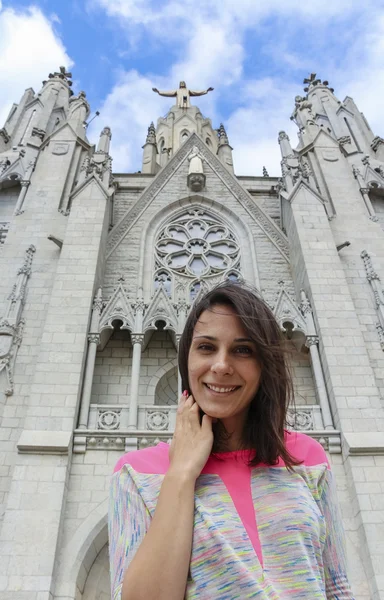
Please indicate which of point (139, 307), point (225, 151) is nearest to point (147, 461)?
point (139, 307)

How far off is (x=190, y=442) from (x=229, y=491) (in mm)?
210

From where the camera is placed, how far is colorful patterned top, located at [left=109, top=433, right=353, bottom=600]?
1283mm

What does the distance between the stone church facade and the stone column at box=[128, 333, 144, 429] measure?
0.11 ft

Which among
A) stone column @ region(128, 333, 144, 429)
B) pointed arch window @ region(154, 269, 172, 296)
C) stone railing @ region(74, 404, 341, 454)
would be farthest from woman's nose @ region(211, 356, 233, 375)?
pointed arch window @ region(154, 269, 172, 296)

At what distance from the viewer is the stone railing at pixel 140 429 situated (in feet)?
25.1

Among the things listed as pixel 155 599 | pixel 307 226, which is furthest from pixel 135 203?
pixel 155 599

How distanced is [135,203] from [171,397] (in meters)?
6.44

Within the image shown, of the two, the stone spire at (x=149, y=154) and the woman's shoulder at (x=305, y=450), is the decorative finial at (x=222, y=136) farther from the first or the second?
the woman's shoulder at (x=305, y=450)

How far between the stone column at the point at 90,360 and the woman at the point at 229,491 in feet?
21.6

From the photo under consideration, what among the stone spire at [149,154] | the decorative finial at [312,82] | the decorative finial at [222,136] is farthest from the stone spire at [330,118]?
the stone spire at [149,154]

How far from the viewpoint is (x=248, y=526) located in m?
1.44

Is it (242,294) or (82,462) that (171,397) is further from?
(242,294)

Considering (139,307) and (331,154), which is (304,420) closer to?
(139,307)

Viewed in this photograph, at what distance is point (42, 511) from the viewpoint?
21.4 ft
